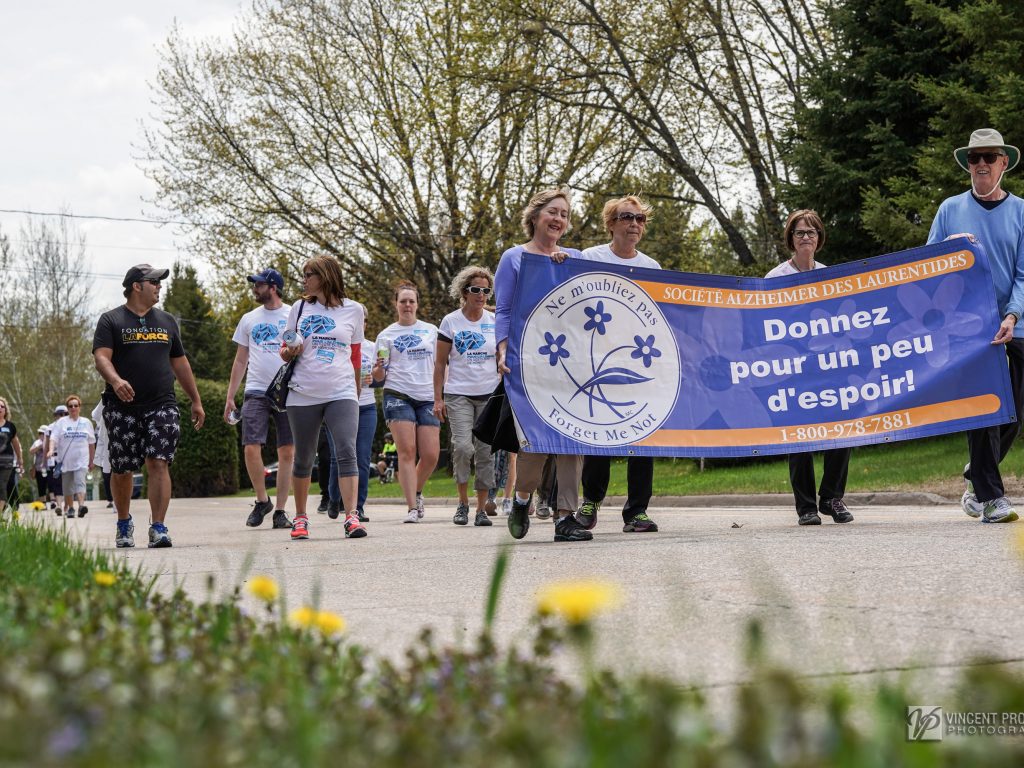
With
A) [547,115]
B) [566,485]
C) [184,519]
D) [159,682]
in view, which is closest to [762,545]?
[566,485]

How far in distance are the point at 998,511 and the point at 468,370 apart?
501 cm

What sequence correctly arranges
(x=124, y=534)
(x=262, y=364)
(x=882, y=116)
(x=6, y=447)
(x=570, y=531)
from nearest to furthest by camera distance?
(x=570, y=531) < (x=124, y=534) < (x=262, y=364) < (x=6, y=447) < (x=882, y=116)

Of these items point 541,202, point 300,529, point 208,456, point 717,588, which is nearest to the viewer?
point 717,588

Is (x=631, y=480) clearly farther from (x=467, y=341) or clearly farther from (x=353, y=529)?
(x=467, y=341)

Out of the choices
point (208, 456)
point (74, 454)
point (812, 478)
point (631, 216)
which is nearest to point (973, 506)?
point (812, 478)

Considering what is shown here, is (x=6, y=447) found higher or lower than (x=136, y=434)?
lower

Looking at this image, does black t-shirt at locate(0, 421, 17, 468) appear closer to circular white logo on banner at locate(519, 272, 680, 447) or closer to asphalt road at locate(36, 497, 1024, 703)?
asphalt road at locate(36, 497, 1024, 703)

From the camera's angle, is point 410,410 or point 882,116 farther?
point 882,116

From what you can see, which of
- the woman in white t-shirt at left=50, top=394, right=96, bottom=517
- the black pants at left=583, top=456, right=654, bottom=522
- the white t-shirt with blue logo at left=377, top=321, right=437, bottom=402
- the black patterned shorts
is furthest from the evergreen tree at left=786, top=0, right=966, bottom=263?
the black patterned shorts

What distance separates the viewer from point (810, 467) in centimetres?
832

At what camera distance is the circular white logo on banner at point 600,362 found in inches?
304

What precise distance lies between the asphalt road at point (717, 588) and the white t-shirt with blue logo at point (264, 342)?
10.9 feet

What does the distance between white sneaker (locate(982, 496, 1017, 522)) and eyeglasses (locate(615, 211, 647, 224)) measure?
273 cm

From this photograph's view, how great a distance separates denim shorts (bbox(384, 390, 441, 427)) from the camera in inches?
465
